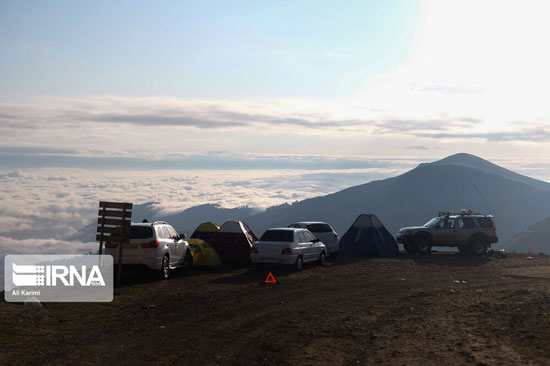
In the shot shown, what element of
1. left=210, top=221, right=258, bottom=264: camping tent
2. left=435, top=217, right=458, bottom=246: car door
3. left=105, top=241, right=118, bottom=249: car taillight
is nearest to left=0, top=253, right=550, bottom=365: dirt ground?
left=105, top=241, right=118, bottom=249: car taillight

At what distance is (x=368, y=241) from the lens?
3080 cm

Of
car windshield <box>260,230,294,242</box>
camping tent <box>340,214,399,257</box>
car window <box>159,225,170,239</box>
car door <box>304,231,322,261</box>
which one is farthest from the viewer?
camping tent <box>340,214,399,257</box>

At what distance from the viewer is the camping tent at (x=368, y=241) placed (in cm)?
3062

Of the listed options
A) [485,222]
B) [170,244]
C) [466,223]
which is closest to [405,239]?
[466,223]

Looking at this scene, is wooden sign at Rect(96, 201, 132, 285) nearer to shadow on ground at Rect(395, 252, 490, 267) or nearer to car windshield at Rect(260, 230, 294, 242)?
car windshield at Rect(260, 230, 294, 242)

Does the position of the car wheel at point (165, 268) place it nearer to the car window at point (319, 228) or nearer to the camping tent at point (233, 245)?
the camping tent at point (233, 245)

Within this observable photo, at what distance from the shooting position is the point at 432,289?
18094mm

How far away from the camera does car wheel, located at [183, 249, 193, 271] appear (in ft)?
75.3

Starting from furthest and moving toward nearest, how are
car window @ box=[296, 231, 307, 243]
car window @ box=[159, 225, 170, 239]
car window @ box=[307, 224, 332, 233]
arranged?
car window @ box=[307, 224, 332, 233]
car window @ box=[296, 231, 307, 243]
car window @ box=[159, 225, 170, 239]

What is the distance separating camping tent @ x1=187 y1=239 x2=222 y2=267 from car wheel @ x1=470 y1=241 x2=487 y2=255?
15.7m

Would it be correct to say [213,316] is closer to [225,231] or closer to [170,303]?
[170,303]

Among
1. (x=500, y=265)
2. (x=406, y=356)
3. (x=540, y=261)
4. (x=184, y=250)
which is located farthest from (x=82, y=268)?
(x=540, y=261)

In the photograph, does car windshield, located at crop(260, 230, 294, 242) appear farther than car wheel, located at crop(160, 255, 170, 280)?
Yes

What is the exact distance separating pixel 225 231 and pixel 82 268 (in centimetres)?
729
